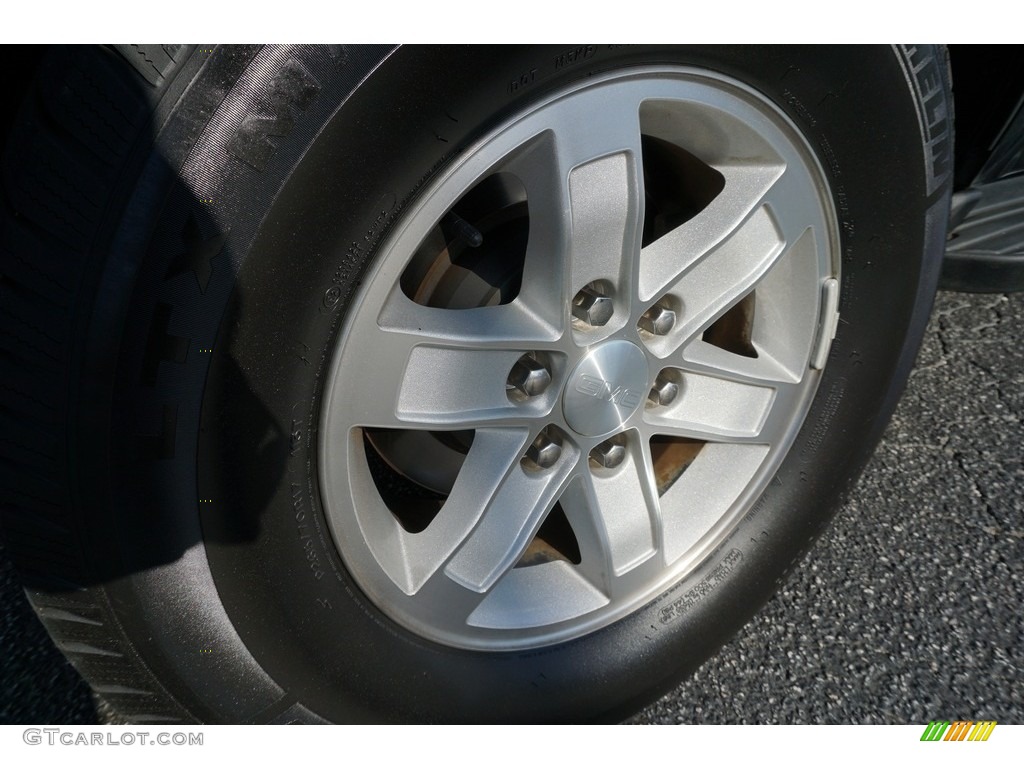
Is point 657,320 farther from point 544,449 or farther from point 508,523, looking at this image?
point 508,523

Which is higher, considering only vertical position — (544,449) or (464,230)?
(464,230)

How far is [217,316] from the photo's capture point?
3.01 ft

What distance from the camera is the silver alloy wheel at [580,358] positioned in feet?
3.52

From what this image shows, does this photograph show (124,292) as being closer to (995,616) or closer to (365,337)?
(365,337)

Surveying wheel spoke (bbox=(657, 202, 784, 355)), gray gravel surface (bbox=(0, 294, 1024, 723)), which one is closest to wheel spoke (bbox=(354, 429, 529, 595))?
wheel spoke (bbox=(657, 202, 784, 355))

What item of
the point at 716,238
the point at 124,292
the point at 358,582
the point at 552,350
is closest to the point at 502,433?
the point at 552,350

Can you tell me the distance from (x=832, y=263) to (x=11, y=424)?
1.11m

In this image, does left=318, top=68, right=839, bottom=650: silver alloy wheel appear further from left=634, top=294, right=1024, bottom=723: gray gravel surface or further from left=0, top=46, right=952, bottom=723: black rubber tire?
left=634, top=294, right=1024, bottom=723: gray gravel surface

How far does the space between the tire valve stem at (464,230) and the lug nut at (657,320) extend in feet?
0.94

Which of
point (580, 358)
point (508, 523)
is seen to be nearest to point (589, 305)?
point (580, 358)

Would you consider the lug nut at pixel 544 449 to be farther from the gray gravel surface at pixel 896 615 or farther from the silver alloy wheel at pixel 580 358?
the gray gravel surface at pixel 896 615
